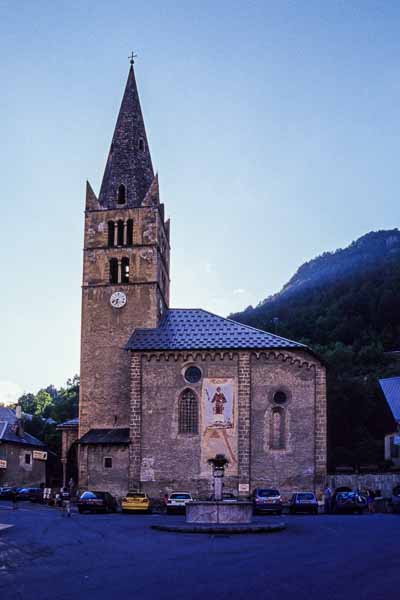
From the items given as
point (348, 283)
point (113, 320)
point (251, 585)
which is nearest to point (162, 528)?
point (251, 585)

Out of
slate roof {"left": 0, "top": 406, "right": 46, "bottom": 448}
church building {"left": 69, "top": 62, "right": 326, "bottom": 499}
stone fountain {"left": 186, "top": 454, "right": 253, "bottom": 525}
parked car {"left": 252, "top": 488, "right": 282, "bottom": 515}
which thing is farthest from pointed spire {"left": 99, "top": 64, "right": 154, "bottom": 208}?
stone fountain {"left": 186, "top": 454, "right": 253, "bottom": 525}

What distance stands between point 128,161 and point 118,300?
10.9 metres

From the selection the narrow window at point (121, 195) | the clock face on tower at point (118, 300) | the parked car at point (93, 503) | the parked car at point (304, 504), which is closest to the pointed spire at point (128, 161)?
the narrow window at point (121, 195)

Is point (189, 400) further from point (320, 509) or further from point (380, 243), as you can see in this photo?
point (380, 243)

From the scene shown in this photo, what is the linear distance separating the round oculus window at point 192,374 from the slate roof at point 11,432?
24.4 metres

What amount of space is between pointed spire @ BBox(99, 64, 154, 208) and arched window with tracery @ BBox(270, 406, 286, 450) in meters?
18.2

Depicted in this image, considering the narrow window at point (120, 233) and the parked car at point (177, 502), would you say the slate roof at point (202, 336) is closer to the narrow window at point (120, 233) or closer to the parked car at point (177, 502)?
the narrow window at point (120, 233)

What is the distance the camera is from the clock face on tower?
166 ft

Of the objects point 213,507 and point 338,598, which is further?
point 213,507

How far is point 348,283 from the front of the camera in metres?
112

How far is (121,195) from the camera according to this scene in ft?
177

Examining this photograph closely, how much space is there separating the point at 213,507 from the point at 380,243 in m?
127

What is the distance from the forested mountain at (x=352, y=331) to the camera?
250ft

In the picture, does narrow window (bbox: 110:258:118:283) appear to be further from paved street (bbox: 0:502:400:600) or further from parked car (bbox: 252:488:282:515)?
paved street (bbox: 0:502:400:600)
